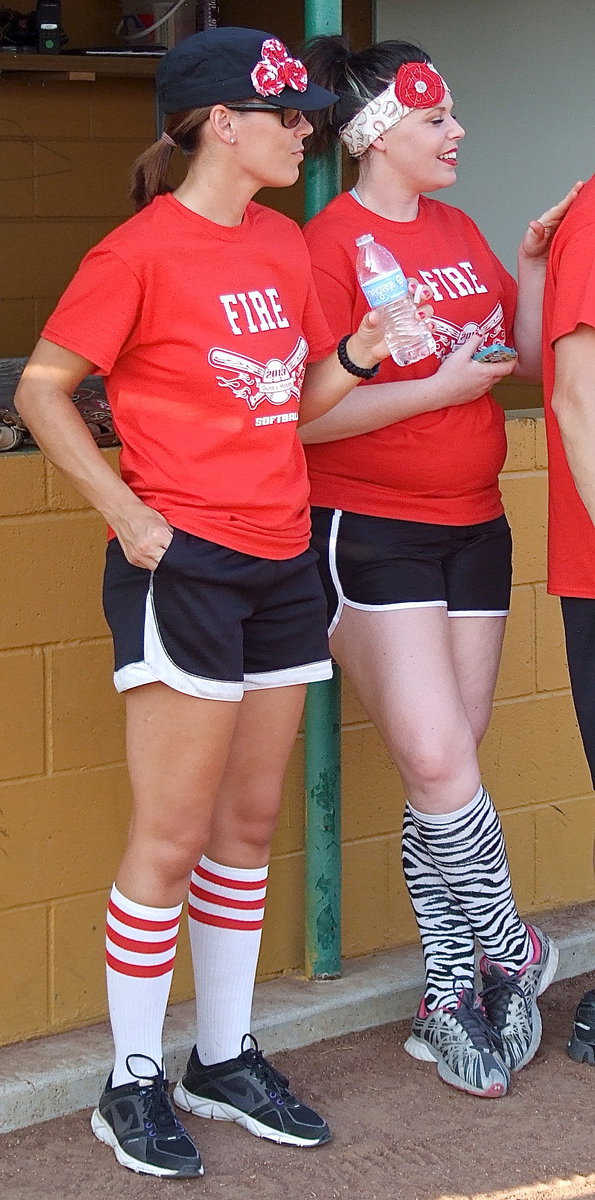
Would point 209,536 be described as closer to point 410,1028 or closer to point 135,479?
point 135,479

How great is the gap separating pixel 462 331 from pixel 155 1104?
1.46m

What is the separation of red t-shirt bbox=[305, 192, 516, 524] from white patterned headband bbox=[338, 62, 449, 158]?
13 cm

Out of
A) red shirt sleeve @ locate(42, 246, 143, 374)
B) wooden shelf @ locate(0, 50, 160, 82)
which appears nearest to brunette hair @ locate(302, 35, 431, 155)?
red shirt sleeve @ locate(42, 246, 143, 374)

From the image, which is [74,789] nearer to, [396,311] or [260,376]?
[260,376]

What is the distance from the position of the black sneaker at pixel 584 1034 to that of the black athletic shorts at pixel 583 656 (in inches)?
26.6

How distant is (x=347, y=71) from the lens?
2.79 metres

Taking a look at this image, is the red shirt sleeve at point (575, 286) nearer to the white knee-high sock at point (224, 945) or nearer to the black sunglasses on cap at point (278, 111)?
the black sunglasses on cap at point (278, 111)

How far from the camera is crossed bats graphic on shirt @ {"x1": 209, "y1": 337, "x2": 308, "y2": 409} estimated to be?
2346 mm

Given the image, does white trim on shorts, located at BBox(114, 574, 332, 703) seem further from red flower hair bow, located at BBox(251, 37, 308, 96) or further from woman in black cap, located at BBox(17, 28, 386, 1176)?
red flower hair bow, located at BBox(251, 37, 308, 96)

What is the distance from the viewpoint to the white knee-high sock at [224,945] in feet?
8.75

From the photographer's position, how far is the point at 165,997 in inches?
102

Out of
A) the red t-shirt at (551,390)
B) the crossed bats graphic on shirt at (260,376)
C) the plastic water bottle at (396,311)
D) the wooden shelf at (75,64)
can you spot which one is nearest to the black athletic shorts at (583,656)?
the red t-shirt at (551,390)

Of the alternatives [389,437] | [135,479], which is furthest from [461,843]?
[135,479]

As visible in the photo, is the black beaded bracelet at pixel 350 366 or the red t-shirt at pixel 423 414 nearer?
the black beaded bracelet at pixel 350 366
